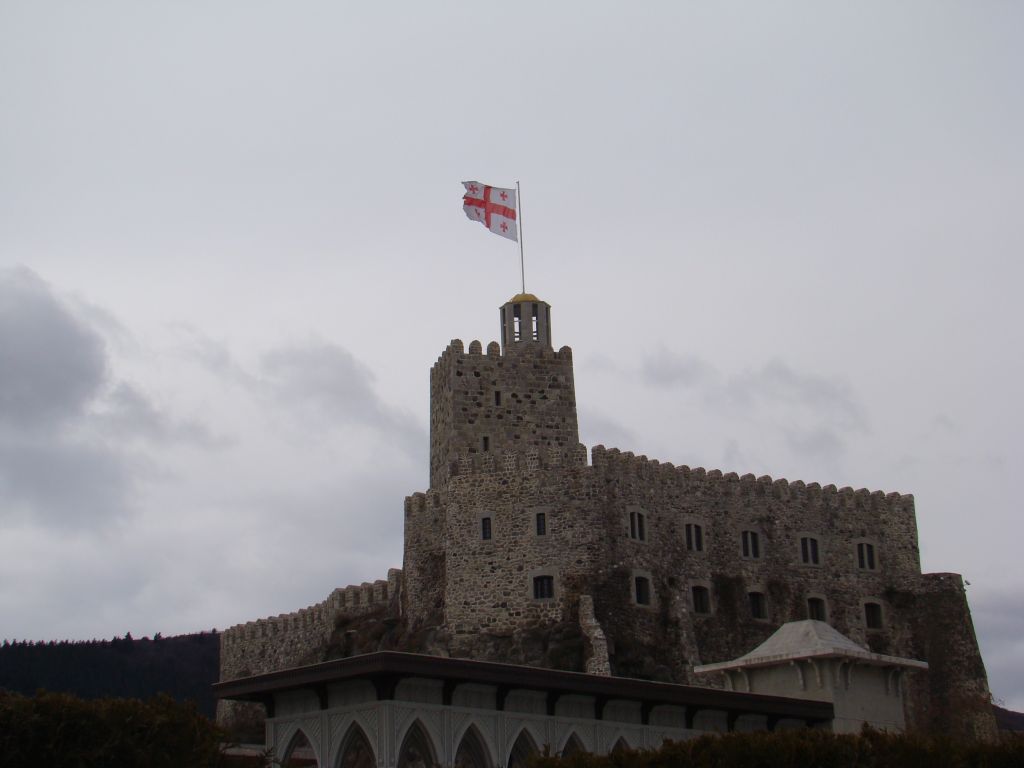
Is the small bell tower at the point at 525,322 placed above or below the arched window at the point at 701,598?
above

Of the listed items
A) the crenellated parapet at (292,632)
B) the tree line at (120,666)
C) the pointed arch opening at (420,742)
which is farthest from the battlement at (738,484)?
the tree line at (120,666)

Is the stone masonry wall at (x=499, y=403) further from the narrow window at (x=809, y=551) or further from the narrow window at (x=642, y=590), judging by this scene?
the narrow window at (x=809, y=551)

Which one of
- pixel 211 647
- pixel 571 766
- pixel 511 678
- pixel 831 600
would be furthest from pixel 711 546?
pixel 211 647

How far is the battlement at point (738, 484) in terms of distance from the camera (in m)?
62.3

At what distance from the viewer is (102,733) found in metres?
35.8

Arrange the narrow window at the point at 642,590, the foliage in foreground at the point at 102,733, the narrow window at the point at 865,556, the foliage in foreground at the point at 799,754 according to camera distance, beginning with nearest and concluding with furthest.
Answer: the foliage in foreground at the point at 102,733 → the foliage in foreground at the point at 799,754 → the narrow window at the point at 642,590 → the narrow window at the point at 865,556

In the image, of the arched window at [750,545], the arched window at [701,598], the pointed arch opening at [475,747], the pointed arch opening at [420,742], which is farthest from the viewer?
the arched window at [750,545]

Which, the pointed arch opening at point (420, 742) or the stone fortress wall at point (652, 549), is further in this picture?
the stone fortress wall at point (652, 549)

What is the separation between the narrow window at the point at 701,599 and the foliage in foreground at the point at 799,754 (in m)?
25.9

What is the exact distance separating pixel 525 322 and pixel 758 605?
55.7 feet

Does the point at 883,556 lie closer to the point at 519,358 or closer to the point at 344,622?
the point at 519,358

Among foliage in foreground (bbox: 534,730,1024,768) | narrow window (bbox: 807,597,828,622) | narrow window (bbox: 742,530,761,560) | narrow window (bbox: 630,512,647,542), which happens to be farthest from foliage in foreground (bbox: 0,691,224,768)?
narrow window (bbox: 807,597,828,622)

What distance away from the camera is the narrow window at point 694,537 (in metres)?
64.0

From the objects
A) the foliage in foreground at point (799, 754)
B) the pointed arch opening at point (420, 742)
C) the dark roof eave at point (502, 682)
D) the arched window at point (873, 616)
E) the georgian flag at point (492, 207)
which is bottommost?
the foliage in foreground at point (799, 754)
